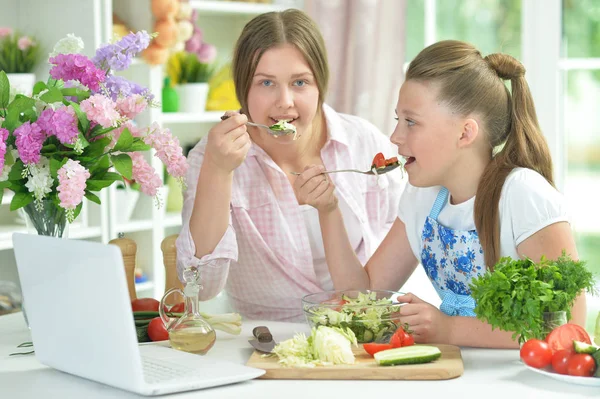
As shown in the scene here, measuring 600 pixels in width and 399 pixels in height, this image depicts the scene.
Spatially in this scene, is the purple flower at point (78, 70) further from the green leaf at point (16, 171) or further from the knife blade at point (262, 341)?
the knife blade at point (262, 341)

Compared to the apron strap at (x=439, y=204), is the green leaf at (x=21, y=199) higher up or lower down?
higher up

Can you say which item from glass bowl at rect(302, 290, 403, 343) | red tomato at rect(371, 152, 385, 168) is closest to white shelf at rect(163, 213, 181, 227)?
red tomato at rect(371, 152, 385, 168)

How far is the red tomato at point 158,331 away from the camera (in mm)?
1813

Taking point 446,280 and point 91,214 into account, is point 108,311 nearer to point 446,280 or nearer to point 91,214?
point 446,280

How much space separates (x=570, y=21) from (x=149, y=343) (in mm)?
2421

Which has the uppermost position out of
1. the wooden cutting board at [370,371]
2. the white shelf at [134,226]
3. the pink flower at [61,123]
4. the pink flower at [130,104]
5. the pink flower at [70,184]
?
the pink flower at [130,104]

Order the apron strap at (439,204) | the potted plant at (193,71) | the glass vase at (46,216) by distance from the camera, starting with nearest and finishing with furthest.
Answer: the glass vase at (46,216) → the apron strap at (439,204) → the potted plant at (193,71)

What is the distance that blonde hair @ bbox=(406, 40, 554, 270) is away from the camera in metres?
1.94

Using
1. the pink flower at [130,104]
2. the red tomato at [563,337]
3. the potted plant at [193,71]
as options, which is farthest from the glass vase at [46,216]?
the potted plant at [193,71]

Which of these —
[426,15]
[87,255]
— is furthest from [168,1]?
[87,255]

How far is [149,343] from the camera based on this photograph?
179 centimetres

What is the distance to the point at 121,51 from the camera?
6.10 ft

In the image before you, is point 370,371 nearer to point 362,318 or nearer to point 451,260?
point 362,318

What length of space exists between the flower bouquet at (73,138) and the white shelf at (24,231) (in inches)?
47.0
